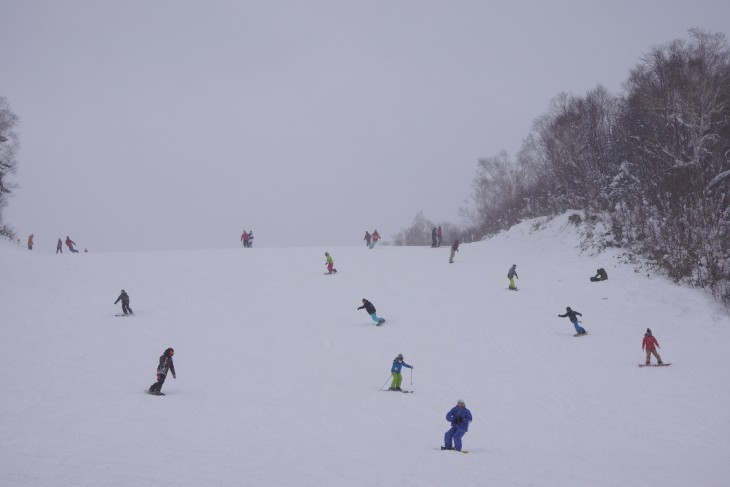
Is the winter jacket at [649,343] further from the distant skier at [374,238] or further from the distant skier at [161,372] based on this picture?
the distant skier at [374,238]

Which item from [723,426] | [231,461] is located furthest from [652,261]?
[231,461]

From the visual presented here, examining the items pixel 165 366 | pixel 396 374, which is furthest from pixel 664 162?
pixel 165 366

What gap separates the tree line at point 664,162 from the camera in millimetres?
26328

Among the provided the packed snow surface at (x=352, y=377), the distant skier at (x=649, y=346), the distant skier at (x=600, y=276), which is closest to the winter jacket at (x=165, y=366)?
the packed snow surface at (x=352, y=377)

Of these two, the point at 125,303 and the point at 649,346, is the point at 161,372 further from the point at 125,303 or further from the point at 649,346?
the point at 649,346

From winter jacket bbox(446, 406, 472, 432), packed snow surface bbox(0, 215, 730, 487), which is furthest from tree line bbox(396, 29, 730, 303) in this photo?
winter jacket bbox(446, 406, 472, 432)

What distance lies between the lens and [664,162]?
34031mm

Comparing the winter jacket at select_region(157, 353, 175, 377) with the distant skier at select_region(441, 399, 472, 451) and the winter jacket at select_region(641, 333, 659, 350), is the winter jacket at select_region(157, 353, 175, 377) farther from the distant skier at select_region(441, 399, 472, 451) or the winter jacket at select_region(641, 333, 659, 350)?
the winter jacket at select_region(641, 333, 659, 350)

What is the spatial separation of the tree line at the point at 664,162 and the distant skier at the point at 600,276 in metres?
2.81

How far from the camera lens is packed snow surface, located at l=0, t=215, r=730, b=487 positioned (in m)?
9.36

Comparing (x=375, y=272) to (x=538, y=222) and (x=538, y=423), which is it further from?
(x=538, y=423)

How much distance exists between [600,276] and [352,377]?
18834 mm

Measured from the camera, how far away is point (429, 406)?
14.2 meters

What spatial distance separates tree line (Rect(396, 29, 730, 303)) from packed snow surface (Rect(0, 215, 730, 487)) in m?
2.55
